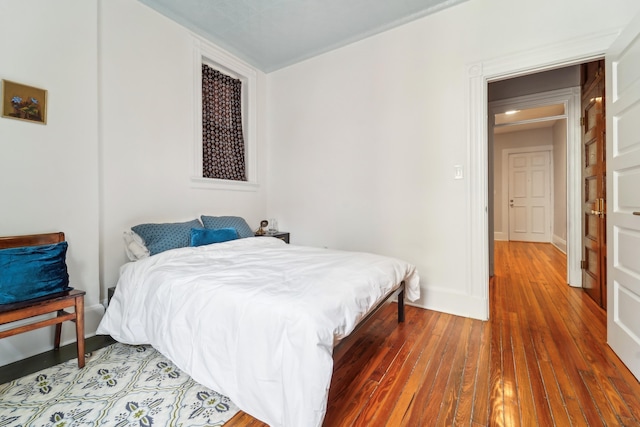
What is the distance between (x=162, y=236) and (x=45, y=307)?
0.88 m

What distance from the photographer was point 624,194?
1.75 m

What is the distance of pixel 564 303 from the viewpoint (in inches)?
109

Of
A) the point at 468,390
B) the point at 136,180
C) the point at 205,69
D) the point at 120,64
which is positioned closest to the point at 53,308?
the point at 136,180

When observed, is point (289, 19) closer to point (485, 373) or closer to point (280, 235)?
point (280, 235)

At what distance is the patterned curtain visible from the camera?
3.24 m

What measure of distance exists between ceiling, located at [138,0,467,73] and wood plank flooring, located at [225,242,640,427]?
2.89 m

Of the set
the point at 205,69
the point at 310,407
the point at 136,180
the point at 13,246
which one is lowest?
the point at 310,407

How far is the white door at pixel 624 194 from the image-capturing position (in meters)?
1.63

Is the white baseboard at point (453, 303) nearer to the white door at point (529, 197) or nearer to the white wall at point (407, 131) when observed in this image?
the white wall at point (407, 131)

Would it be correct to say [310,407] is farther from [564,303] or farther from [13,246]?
[564,303]

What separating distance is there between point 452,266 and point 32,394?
123 inches

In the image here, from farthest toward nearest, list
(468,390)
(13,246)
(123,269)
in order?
(123,269) < (13,246) < (468,390)

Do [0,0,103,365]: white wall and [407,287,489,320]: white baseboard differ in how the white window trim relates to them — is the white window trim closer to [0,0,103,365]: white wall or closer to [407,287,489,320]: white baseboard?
[0,0,103,365]: white wall

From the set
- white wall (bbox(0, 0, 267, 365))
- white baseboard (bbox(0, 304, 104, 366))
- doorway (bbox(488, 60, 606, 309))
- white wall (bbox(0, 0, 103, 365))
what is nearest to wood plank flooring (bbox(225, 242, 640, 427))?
doorway (bbox(488, 60, 606, 309))
